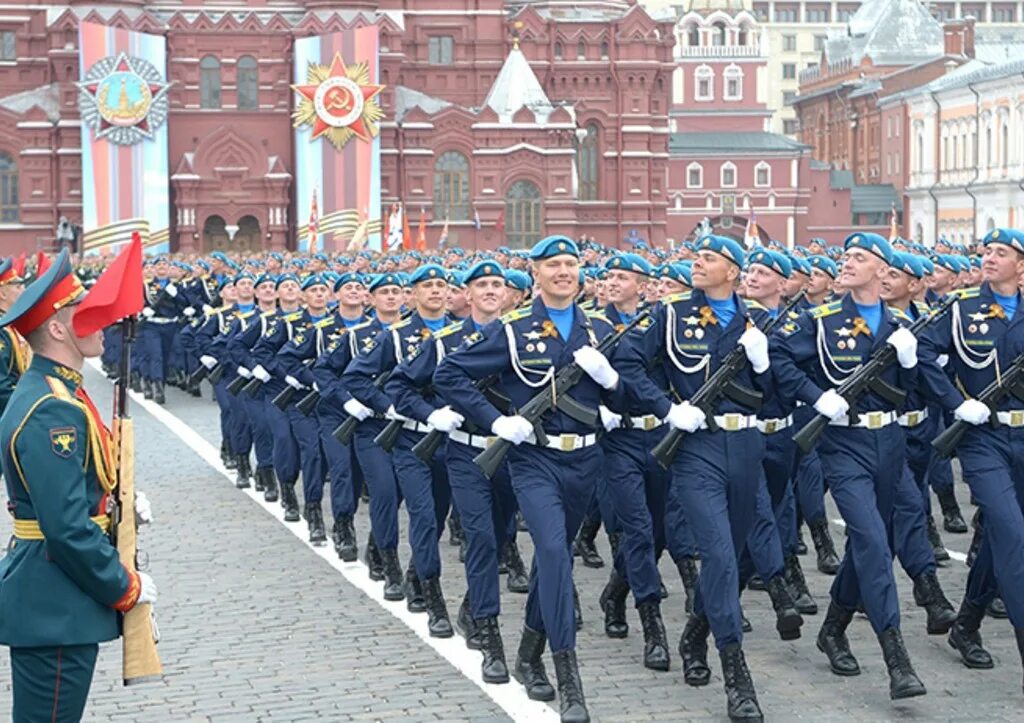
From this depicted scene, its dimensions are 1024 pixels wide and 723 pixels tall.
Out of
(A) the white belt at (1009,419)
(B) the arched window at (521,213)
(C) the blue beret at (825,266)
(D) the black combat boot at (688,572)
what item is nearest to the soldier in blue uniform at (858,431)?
(A) the white belt at (1009,419)

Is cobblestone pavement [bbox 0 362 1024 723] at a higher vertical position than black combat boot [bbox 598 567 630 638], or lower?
lower

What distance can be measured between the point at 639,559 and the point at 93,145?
54610 mm

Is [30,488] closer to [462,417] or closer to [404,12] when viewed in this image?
[462,417]

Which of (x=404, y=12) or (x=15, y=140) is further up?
(x=404, y=12)

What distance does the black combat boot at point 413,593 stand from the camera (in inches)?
444

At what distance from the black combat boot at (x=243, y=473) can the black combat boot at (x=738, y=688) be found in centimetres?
941

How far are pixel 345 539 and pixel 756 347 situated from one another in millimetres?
5026

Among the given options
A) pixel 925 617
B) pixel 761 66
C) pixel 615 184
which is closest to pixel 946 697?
pixel 925 617

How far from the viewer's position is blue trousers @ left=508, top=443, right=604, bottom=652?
8570 mm

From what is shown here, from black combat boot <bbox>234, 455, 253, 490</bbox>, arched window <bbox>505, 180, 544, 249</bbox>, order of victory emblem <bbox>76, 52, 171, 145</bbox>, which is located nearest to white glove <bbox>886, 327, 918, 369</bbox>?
black combat boot <bbox>234, 455, 253, 490</bbox>

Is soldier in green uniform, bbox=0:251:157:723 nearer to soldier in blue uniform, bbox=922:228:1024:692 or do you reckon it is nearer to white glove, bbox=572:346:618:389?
white glove, bbox=572:346:618:389

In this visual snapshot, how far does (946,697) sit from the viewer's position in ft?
28.9

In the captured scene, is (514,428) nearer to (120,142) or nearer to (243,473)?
(243,473)

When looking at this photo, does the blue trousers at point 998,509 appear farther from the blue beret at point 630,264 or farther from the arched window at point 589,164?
the arched window at point 589,164
